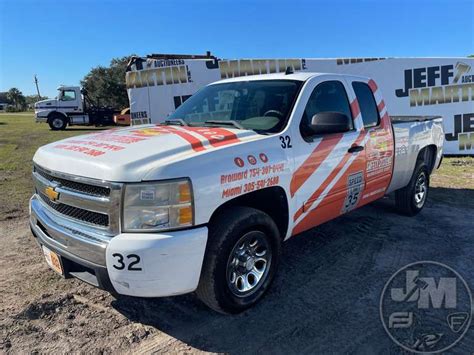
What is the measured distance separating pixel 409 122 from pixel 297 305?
3.37 meters

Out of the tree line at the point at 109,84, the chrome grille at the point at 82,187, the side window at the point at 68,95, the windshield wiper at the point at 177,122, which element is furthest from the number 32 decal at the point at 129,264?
the tree line at the point at 109,84

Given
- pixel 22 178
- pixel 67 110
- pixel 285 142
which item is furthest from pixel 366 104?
pixel 67 110

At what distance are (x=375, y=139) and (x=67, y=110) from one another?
Result: 954 inches

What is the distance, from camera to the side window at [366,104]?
175 inches

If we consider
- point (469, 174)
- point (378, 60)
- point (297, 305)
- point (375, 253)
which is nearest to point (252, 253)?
point (297, 305)

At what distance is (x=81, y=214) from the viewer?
2775mm

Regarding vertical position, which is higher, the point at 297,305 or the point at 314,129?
the point at 314,129

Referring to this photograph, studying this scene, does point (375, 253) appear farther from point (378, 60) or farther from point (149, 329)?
point (378, 60)

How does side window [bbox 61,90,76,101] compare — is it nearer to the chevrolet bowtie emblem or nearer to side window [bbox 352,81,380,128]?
side window [bbox 352,81,380,128]

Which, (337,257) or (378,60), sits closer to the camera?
(337,257)

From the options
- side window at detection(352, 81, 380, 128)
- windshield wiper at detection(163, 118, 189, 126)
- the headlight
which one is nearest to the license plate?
the headlight

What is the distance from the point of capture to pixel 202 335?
9.51 ft

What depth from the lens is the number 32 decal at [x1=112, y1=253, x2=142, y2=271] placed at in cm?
247

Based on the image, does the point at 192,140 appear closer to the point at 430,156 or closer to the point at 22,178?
the point at 430,156
